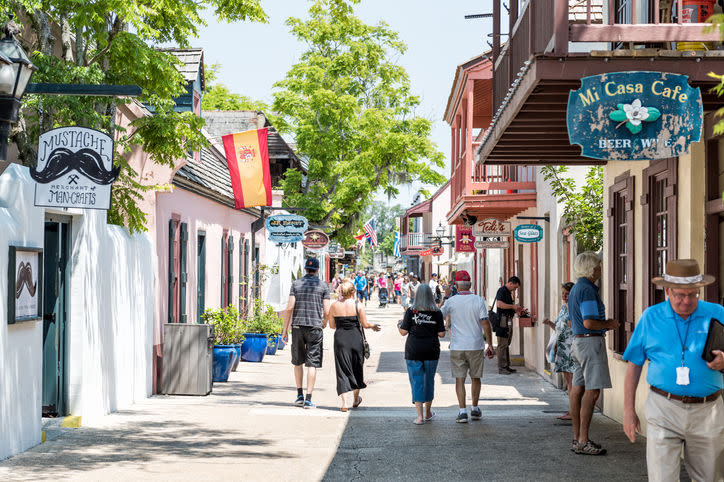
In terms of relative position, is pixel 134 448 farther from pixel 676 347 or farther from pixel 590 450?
pixel 676 347

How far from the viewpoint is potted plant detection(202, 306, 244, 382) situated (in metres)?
16.1

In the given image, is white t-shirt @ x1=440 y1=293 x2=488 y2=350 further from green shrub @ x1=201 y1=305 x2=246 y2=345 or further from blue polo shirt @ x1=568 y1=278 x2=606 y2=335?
green shrub @ x1=201 y1=305 x2=246 y2=345

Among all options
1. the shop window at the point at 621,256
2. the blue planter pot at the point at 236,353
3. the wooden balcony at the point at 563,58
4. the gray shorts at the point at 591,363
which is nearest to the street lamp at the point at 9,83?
the wooden balcony at the point at 563,58

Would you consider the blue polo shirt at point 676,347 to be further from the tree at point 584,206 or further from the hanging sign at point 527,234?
the hanging sign at point 527,234

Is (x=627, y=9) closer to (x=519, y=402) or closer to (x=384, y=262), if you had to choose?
(x=519, y=402)

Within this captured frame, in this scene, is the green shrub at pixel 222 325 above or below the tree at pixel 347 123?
below

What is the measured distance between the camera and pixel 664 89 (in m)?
7.75

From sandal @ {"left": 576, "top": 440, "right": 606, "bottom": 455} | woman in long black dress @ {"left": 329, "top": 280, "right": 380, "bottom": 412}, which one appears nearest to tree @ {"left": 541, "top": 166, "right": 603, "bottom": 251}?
woman in long black dress @ {"left": 329, "top": 280, "right": 380, "bottom": 412}

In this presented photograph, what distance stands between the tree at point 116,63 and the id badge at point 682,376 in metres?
6.83

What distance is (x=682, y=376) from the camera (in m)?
5.73

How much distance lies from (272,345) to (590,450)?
12793 millimetres

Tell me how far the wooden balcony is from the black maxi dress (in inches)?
113

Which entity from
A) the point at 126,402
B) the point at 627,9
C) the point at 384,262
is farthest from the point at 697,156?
the point at 384,262

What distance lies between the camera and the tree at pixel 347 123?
35188 millimetres
